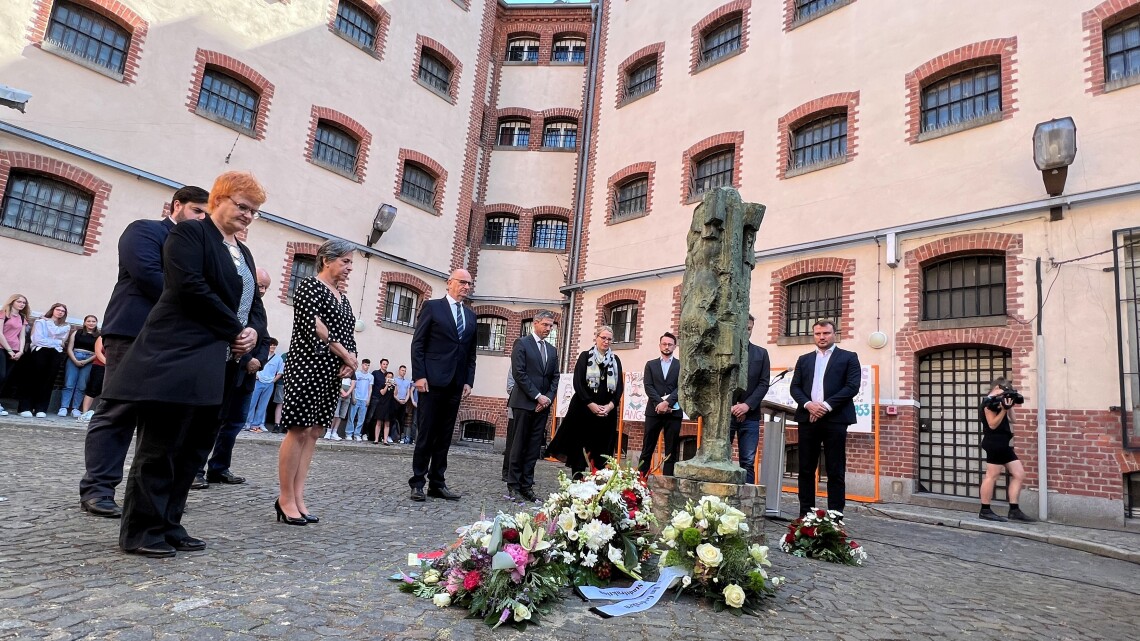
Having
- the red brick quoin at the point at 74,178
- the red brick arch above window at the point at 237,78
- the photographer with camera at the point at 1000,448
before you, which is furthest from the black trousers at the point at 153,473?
the red brick arch above window at the point at 237,78

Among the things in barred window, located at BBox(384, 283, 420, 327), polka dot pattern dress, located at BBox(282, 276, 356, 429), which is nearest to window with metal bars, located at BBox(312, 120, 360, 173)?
barred window, located at BBox(384, 283, 420, 327)

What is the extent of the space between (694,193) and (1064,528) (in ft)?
31.1

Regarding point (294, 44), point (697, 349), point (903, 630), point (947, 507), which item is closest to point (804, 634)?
point (903, 630)

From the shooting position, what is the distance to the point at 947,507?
9672mm

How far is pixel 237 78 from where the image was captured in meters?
14.4

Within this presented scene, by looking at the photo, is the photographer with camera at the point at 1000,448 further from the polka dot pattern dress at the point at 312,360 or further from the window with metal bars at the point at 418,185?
the window with metal bars at the point at 418,185

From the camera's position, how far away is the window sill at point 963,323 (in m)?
9.73

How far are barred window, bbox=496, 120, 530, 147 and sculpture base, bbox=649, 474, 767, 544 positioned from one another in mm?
17197

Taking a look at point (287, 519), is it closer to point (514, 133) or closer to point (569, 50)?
point (514, 133)

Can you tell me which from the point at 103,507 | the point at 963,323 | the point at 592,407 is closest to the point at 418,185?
the point at 592,407

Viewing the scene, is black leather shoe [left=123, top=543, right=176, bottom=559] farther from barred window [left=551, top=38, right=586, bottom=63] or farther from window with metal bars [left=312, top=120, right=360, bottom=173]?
barred window [left=551, top=38, right=586, bottom=63]

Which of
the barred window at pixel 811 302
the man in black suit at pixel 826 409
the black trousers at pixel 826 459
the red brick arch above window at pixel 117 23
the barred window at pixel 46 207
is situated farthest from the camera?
the barred window at pixel 811 302

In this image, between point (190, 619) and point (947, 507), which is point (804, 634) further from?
point (947, 507)

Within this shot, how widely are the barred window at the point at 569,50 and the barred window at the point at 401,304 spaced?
9.12 meters
